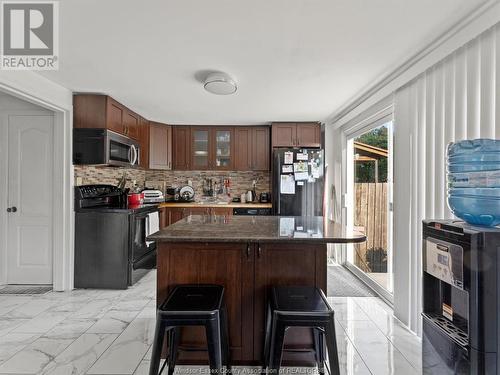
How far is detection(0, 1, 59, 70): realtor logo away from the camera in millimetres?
1698

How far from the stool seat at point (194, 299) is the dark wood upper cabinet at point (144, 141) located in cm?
306

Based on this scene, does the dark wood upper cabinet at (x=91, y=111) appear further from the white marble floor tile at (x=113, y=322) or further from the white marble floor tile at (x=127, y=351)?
the white marble floor tile at (x=127, y=351)

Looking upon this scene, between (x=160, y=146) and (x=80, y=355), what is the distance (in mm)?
3309

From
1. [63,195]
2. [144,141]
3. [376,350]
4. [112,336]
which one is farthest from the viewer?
[144,141]

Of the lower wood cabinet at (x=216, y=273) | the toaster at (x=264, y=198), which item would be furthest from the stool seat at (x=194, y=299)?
the toaster at (x=264, y=198)

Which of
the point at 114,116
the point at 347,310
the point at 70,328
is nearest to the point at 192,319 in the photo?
the point at 70,328

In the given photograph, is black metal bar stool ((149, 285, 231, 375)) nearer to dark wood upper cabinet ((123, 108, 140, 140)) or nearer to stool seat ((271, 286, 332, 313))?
stool seat ((271, 286, 332, 313))

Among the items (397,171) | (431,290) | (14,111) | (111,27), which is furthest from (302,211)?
(14,111)

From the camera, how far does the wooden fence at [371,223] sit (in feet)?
10.5

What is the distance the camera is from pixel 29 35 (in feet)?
6.37

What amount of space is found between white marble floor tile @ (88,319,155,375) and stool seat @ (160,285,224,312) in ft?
2.37

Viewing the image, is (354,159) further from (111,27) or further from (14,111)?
(14,111)

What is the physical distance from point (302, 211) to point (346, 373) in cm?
255

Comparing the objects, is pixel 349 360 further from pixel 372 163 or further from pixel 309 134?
pixel 309 134
